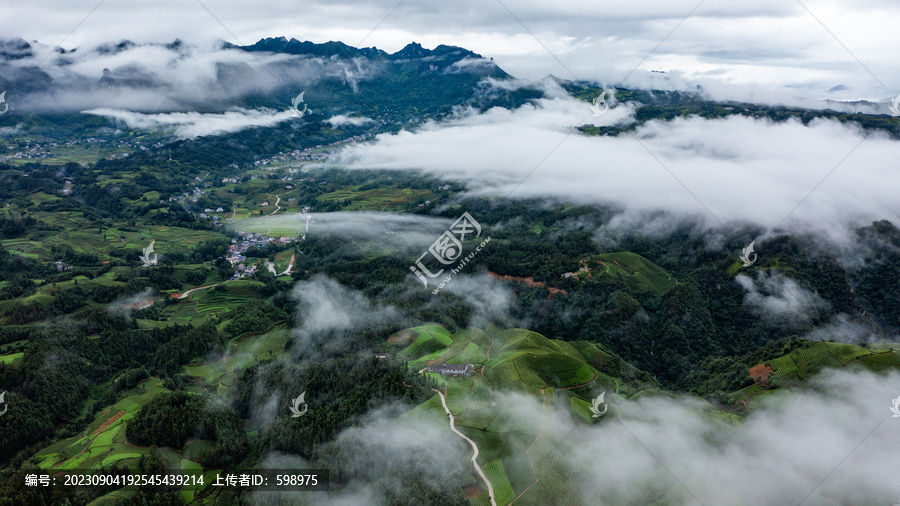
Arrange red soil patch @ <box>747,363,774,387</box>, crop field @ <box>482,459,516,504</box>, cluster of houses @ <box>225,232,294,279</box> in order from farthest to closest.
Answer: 1. cluster of houses @ <box>225,232,294,279</box>
2. red soil patch @ <box>747,363,774,387</box>
3. crop field @ <box>482,459,516,504</box>

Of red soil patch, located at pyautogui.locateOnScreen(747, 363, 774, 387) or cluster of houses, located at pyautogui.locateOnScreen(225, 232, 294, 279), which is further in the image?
cluster of houses, located at pyautogui.locateOnScreen(225, 232, 294, 279)

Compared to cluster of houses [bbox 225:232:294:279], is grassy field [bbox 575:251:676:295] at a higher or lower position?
higher

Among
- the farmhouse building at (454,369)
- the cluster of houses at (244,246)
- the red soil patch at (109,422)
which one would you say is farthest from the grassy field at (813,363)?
the cluster of houses at (244,246)

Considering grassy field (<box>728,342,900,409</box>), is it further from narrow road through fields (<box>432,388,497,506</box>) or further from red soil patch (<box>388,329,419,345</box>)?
red soil patch (<box>388,329,419,345</box>)

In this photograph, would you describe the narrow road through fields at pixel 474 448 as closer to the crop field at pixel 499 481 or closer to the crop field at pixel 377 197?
the crop field at pixel 499 481

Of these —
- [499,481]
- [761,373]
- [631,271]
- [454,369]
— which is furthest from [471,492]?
[631,271]

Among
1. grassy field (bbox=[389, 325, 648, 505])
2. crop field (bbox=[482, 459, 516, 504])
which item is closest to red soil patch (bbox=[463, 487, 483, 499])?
grassy field (bbox=[389, 325, 648, 505])

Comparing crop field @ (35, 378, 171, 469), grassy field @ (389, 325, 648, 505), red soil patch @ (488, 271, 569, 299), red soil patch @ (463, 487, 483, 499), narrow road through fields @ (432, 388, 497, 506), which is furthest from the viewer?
red soil patch @ (488, 271, 569, 299)

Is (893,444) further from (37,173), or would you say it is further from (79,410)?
(37,173)

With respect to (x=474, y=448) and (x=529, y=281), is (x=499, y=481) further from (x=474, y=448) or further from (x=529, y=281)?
(x=529, y=281)
